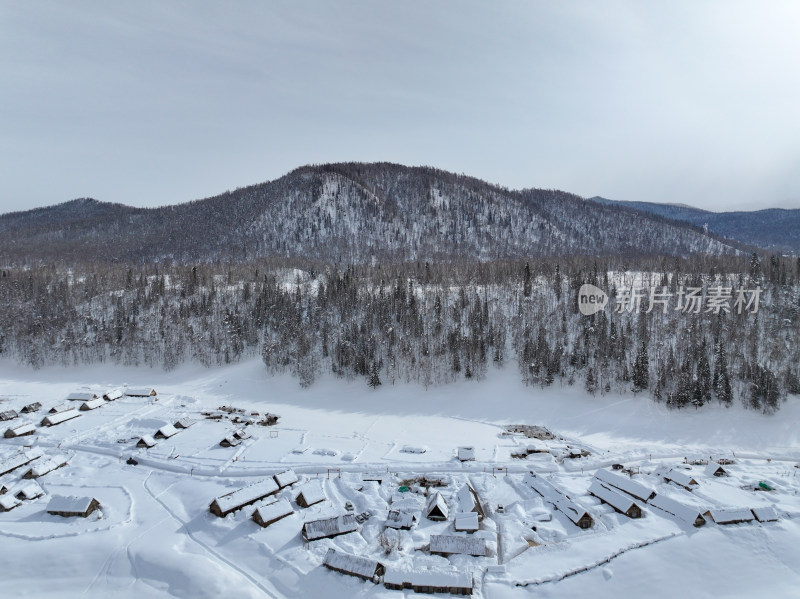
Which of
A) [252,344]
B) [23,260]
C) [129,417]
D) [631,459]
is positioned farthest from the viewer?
[23,260]

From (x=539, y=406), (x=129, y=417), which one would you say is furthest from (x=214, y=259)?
(x=539, y=406)

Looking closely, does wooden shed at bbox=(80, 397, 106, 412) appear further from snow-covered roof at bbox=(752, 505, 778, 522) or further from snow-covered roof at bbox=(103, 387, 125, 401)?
snow-covered roof at bbox=(752, 505, 778, 522)

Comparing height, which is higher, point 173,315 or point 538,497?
point 173,315

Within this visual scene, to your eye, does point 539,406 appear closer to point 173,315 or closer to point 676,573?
point 676,573

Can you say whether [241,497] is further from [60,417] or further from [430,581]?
[60,417]

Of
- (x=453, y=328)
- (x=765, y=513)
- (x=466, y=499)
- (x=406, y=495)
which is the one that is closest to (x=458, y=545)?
(x=466, y=499)

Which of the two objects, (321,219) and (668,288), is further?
(321,219)

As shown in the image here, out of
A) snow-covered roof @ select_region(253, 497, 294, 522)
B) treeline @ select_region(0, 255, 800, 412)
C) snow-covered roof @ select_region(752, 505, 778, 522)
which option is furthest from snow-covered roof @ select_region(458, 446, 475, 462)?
treeline @ select_region(0, 255, 800, 412)

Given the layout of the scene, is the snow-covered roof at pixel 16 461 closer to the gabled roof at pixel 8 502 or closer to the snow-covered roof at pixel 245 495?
the gabled roof at pixel 8 502
